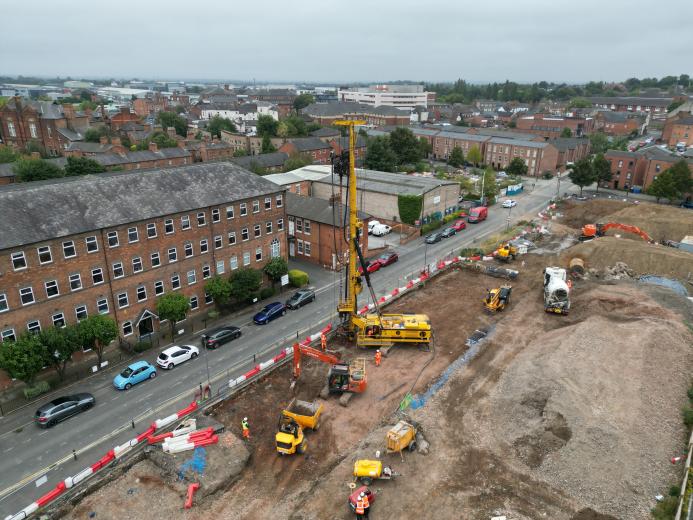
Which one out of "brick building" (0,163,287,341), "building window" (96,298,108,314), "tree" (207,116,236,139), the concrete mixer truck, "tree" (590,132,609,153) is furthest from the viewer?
"tree" (207,116,236,139)

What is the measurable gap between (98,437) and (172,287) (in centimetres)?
1448

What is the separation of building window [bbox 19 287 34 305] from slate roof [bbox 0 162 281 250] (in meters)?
3.12

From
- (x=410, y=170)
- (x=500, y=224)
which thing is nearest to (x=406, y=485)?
(x=500, y=224)

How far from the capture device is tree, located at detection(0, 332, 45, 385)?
28281 millimetres

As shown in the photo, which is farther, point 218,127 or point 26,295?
point 218,127

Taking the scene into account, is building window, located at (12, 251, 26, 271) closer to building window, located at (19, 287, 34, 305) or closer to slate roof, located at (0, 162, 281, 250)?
slate roof, located at (0, 162, 281, 250)

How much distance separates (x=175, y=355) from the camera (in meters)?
34.0

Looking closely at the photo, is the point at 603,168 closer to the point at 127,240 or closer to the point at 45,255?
the point at 127,240

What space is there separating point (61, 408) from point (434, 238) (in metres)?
45.6

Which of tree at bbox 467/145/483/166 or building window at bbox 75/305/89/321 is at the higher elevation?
tree at bbox 467/145/483/166

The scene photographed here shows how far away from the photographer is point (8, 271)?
1177 inches

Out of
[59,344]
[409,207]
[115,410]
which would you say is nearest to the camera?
[115,410]

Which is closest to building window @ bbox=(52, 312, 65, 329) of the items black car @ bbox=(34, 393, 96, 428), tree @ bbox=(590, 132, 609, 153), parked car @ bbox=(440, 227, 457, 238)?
black car @ bbox=(34, 393, 96, 428)

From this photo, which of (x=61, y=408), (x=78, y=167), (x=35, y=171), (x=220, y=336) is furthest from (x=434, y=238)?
(x=35, y=171)
